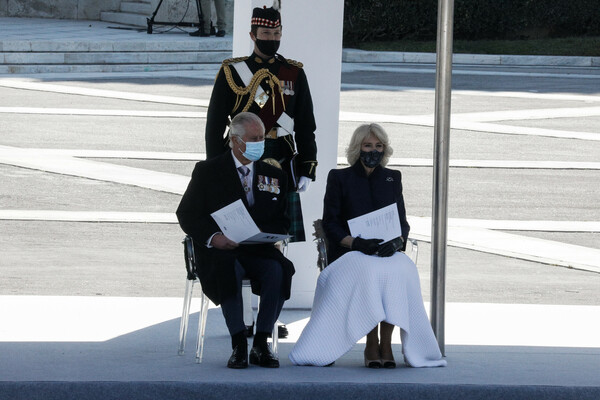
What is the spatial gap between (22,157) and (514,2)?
65.8ft

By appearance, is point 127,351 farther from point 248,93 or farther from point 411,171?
point 411,171

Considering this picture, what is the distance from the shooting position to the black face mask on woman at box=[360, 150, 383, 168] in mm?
6305

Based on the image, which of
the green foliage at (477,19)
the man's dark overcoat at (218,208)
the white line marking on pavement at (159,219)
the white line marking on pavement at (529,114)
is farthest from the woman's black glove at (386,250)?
the green foliage at (477,19)

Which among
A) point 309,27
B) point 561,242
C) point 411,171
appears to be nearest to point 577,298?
point 561,242

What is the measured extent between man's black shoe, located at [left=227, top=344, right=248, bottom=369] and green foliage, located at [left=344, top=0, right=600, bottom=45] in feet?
80.2

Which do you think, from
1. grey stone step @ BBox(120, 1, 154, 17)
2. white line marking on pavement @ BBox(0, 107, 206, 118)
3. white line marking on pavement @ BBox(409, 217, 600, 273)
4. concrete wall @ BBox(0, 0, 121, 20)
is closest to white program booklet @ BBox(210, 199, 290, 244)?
white line marking on pavement @ BBox(409, 217, 600, 273)

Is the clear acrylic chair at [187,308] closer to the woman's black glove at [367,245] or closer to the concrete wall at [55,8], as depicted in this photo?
the woman's black glove at [367,245]

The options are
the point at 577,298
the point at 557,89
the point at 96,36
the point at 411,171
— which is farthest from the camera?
the point at 96,36

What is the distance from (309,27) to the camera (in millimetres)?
7199

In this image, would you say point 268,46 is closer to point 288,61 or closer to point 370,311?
point 288,61

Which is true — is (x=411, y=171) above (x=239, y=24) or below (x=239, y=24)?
below

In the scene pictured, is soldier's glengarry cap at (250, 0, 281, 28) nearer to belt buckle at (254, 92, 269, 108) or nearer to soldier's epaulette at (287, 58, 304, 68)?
soldier's epaulette at (287, 58, 304, 68)

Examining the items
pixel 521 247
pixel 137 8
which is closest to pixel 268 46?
pixel 521 247

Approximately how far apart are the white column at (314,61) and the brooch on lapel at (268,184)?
1.09m
